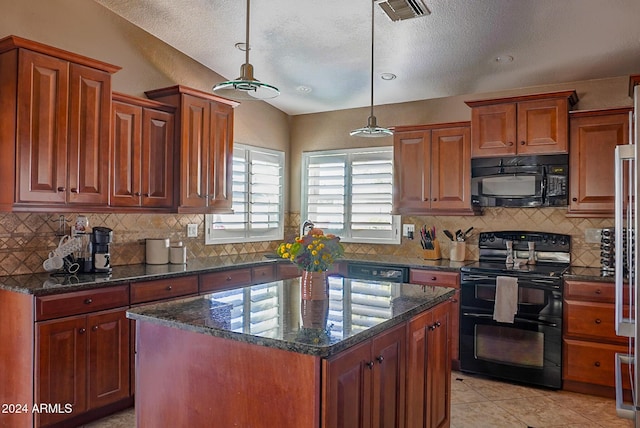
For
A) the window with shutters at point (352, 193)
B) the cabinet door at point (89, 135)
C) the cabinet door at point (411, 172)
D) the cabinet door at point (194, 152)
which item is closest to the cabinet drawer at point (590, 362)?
the cabinet door at point (411, 172)

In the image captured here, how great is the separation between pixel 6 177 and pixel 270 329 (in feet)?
7.10

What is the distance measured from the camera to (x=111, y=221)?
3.83 meters

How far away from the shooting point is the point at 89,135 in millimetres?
3277

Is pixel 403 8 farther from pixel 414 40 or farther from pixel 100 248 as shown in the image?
pixel 100 248

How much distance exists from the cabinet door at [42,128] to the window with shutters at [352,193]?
3.07 meters

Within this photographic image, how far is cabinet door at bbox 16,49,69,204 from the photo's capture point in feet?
9.57

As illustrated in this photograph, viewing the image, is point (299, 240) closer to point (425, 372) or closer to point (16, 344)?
point (425, 372)

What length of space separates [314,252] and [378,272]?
2.42 meters

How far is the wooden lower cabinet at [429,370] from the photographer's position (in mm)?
2350

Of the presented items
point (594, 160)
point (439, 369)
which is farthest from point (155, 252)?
point (594, 160)

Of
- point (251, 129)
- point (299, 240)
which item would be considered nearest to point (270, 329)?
point (299, 240)

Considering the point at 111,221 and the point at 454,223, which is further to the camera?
the point at 454,223

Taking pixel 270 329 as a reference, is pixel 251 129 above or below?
above

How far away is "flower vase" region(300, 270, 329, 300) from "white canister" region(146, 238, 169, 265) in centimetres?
210
